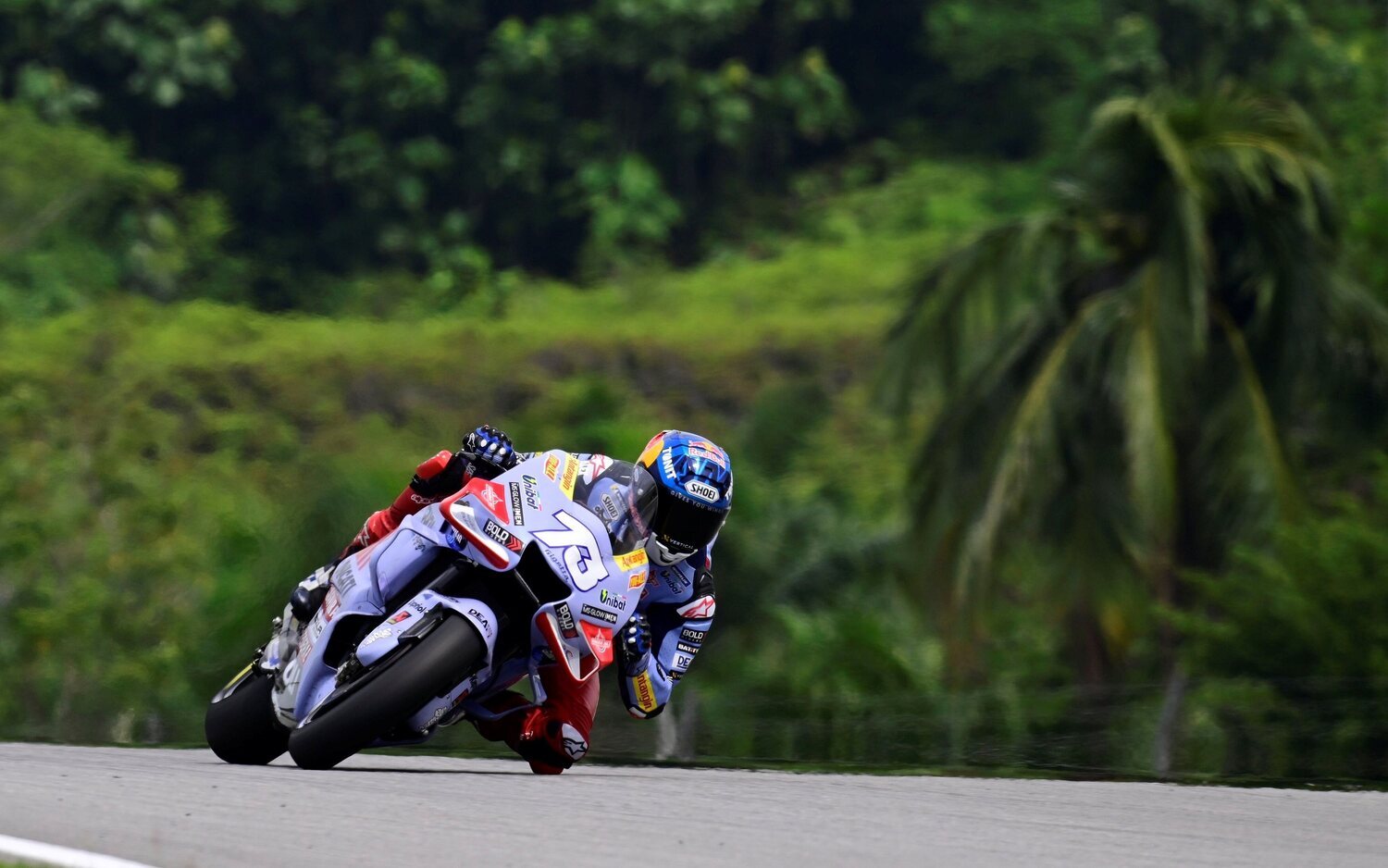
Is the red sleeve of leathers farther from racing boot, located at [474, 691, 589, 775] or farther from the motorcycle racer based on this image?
racing boot, located at [474, 691, 589, 775]

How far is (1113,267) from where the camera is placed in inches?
824

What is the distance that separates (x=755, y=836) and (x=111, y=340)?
2650 cm

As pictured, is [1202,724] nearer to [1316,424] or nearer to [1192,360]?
[1192,360]

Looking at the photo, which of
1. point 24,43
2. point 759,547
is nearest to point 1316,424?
point 759,547

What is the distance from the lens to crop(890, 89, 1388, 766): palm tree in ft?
64.5

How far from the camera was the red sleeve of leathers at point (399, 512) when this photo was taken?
396 inches

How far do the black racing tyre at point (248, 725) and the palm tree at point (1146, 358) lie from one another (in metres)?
10.5

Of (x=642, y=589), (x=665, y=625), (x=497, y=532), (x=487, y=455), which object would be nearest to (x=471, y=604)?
(x=497, y=532)

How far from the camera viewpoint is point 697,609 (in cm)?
1023

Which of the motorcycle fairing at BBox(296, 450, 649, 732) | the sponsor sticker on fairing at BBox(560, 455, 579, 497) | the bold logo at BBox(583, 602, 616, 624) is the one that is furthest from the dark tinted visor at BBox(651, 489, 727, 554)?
the bold logo at BBox(583, 602, 616, 624)

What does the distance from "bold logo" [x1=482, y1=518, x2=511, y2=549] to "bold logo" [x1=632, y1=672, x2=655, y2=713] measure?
3.66ft

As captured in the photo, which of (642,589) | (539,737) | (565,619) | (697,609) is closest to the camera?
(565,619)

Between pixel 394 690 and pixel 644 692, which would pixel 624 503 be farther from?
pixel 394 690

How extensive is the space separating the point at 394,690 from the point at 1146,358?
11729 mm
